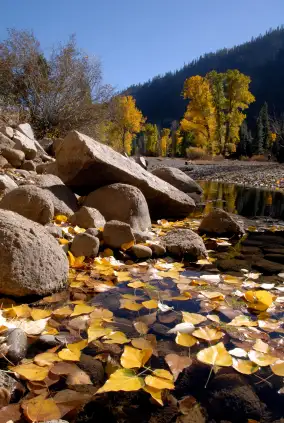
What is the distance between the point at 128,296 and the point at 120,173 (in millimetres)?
2602

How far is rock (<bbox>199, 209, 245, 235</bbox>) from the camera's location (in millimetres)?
4195

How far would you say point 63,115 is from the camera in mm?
11039

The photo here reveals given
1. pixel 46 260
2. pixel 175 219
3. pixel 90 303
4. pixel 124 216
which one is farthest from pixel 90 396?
pixel 175 219

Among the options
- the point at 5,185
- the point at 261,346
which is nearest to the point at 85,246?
the point at 261,346

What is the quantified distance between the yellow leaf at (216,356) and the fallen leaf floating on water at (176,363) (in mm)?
61

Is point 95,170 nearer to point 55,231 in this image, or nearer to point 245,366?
point 55,231

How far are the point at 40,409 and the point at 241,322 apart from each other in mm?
1122

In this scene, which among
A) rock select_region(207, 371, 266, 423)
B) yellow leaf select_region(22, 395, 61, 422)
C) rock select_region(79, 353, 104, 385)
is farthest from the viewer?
rock select_region(79, 353, 104, 385)

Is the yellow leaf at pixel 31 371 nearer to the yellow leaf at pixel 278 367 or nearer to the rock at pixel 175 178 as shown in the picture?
the yellow leaf at pixel 278 367

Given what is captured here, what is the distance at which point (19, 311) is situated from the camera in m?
1.79

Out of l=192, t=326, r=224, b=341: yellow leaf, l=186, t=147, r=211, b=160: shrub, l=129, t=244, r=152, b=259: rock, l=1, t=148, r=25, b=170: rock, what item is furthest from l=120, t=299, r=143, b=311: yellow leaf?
l=186, t=147, r=211, b=160: shrub

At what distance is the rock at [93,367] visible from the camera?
1311mm

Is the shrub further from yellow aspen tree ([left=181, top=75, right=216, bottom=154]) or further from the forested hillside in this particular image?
the forested hillside

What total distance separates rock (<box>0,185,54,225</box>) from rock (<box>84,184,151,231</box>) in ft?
3.12
